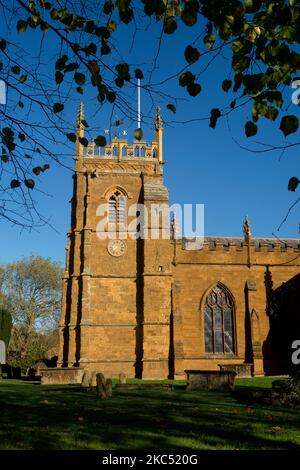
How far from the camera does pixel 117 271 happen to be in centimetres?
2533

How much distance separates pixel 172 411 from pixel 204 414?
718mm

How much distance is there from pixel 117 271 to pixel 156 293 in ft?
8.24

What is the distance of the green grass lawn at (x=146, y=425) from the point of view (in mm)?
5941

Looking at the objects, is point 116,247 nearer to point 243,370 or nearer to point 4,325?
point 4,325

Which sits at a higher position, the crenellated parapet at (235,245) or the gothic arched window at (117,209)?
the gothic arched window at (117,209)

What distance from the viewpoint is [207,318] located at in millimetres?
25750

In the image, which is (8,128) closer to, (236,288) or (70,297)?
(70,297)

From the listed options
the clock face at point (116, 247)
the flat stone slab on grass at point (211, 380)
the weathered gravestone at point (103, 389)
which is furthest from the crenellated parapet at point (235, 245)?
the weathered gravestone at point (103, 389)

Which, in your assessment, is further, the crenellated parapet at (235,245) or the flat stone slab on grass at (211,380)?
the crenellated parapet at (235,245)

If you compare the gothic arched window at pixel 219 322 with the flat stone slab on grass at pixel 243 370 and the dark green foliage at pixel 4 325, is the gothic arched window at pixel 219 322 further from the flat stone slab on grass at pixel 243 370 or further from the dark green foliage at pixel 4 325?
the dark green foliage at pixel 4 325

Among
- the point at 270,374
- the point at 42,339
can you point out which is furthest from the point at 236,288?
the point at 42,339

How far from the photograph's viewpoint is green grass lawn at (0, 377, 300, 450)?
19.5 feet

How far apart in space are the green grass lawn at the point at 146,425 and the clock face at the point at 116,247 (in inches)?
571

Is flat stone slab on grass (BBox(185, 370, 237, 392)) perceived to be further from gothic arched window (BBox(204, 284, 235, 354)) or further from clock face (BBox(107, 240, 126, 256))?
clock face (BBox(107, 240, 126, 256))
